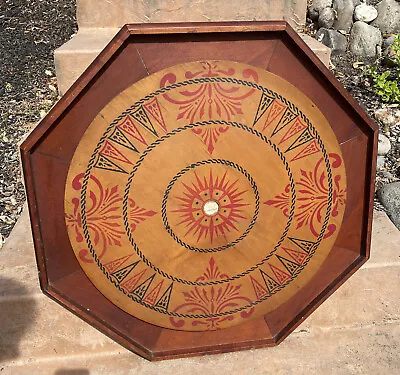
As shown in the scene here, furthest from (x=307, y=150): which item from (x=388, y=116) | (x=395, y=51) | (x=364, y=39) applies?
(x=364, y=39)

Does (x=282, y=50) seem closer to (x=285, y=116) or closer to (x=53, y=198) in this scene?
(x=285, y=116)

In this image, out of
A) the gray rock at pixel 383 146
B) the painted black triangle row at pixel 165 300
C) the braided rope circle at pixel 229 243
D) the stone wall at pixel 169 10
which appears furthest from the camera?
the gray rock at pixel 383 146

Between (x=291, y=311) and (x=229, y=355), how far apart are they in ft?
0.85

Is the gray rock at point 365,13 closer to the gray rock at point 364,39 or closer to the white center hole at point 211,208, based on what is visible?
the gray rock at point 364,39

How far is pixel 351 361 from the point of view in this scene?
1.57 meters

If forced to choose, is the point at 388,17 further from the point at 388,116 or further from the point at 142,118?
the point at 142,118

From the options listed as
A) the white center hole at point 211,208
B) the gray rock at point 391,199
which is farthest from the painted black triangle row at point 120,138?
the gray rock at point 391,199

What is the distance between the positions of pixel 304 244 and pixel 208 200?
0.32 meters

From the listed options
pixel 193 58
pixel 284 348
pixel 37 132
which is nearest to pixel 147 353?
pixel 284 348

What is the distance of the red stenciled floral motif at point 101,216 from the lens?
4.13 feet

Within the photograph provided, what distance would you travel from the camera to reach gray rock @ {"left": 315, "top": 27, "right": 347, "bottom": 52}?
9.14ft

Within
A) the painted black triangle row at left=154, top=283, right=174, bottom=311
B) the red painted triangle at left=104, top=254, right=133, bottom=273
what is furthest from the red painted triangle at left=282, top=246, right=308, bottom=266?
the red painted triangle at left=104, top=254, right=133, bottom=273

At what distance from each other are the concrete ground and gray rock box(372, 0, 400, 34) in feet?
6.17

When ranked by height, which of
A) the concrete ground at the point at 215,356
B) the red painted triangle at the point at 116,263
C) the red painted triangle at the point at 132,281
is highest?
the red painted triangle at the point at 116,263
